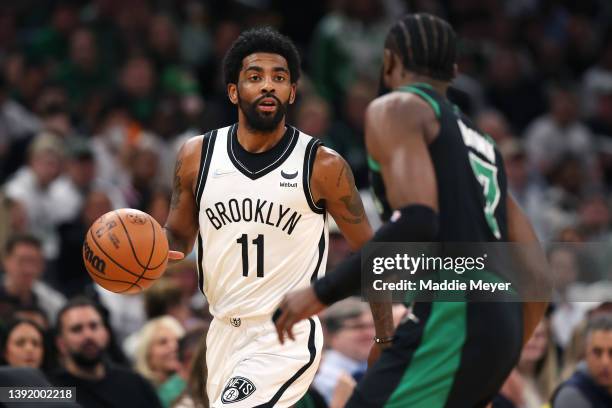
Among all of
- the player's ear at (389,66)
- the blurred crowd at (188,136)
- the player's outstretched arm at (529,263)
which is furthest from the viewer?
the blurred crowd at (188,136)

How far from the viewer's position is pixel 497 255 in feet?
16.7

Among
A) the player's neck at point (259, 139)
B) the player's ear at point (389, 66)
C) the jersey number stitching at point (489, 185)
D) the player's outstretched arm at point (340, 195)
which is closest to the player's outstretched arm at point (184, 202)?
the player's neck at point (259, 139)

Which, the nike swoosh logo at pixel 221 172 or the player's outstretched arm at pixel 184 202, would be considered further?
the player's outstretched arm at pixel 184 202

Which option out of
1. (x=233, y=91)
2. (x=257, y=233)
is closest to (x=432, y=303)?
(x=257, y=233)

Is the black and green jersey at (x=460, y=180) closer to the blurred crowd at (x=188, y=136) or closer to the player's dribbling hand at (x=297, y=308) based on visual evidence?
the player's dribbling hand at (x=297, y=308)

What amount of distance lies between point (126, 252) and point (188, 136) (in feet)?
24.5

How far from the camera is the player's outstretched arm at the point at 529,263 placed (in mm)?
5336

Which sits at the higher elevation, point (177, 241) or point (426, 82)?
→ point (426, 82)

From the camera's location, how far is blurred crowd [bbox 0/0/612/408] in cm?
866

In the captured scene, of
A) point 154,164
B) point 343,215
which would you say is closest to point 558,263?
point 154,164

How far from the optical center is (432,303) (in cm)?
490

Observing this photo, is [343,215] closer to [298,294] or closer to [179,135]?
[298,294]

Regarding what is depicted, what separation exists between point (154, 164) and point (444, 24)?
24.9 feet

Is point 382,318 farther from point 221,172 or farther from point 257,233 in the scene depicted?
point 221,172
